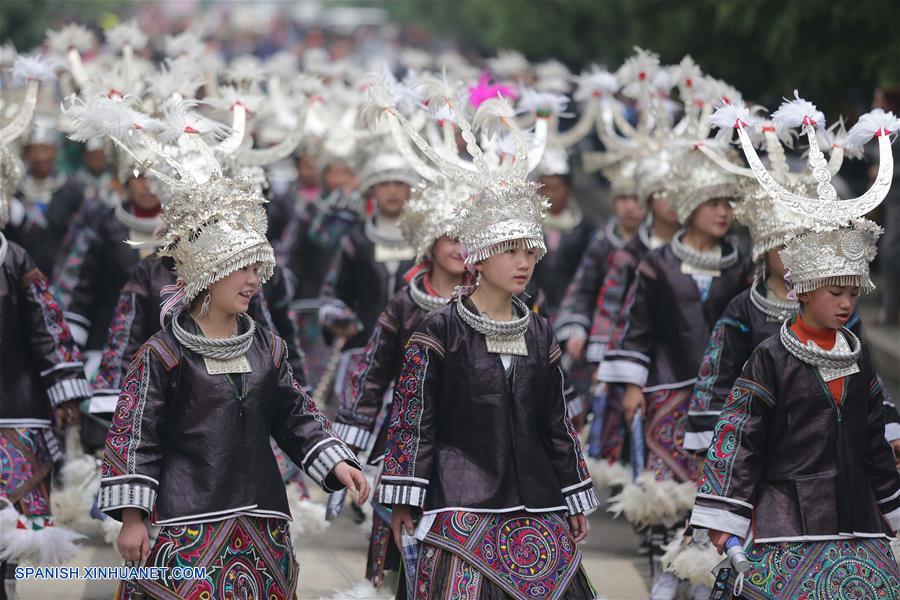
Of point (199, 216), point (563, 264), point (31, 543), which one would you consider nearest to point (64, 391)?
point (31, 543)

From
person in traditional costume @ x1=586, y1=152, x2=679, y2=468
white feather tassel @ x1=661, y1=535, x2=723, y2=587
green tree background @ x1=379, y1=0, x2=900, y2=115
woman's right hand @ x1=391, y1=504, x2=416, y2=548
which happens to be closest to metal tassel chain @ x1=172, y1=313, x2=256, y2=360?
woman's right hand @ x1=391, y1=504, x2=416, y2=548

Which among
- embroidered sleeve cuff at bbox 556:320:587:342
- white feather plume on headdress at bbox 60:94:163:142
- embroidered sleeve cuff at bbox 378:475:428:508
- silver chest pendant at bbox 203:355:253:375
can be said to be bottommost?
embroidered sleeve cuff at bbox 378:475:428:508

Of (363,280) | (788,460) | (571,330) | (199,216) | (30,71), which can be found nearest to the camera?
(199,216)

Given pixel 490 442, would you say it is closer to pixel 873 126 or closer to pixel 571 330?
pixel 873 126

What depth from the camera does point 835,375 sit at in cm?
584

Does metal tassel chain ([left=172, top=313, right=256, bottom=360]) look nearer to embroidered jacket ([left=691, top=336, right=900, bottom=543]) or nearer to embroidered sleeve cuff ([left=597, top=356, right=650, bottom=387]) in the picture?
embroidered jacket ([left=691, top=336, right=900, bottom=543])

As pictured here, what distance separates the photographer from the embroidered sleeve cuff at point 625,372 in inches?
311

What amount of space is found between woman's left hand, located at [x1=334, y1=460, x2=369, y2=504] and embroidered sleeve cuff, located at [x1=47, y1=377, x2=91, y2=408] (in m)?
1.59

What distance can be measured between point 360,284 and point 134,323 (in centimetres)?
243

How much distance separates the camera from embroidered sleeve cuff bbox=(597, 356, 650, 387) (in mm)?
Answer: 7898

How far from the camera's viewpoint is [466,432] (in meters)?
5.86

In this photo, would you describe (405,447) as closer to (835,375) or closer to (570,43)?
(835,375)

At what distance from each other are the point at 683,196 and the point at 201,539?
374 cm

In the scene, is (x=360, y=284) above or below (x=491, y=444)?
above
